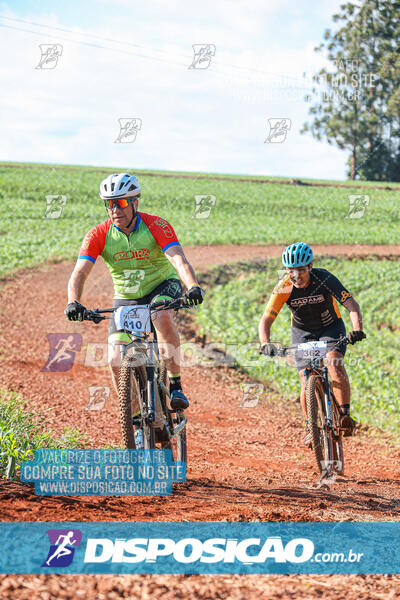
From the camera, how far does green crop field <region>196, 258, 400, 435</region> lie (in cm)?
1180

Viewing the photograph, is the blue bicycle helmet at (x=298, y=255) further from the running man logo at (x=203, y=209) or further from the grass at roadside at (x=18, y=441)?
the running man logo at (x=203, y=209)

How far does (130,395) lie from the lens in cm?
507

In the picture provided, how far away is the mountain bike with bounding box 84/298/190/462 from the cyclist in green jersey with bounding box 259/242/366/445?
1.45 metres

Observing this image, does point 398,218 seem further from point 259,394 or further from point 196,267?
point 259,394

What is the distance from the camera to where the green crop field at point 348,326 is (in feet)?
38.7

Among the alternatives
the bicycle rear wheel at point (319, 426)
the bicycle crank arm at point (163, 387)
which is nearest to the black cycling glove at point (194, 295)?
the bicycle crank arm at point (163, 387)

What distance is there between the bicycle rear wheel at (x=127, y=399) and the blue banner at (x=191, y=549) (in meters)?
0.96

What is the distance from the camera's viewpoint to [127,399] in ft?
16.5

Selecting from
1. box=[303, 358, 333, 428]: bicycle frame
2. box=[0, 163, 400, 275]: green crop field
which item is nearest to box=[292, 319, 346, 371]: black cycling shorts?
box=[303, 358, 333, 428]: bicycle frame

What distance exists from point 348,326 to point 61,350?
7.15 meters

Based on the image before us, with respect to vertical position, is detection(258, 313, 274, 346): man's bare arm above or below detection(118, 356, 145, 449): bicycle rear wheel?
above

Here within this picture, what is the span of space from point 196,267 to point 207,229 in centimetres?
872

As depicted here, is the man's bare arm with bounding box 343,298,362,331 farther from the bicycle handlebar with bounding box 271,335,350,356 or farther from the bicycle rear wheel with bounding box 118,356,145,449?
the bicycle rear wheel with bounding box 118,356,145,449

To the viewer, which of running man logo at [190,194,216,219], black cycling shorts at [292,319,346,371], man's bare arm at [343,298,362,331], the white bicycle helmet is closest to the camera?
the white bicycle helmet
